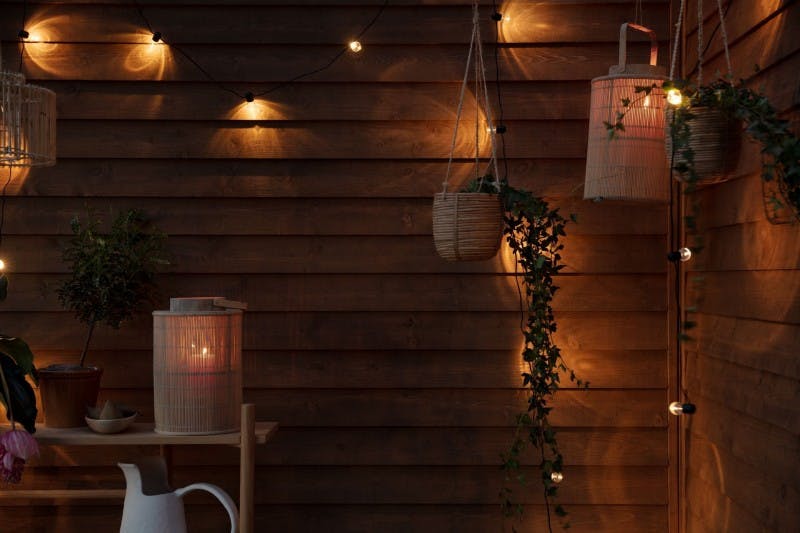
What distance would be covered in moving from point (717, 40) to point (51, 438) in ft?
7.68

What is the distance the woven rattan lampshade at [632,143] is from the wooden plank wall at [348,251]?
1.34 ft

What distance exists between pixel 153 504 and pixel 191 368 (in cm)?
41

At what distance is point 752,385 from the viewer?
242 cm

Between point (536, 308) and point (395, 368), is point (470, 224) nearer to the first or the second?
point (536, 308)

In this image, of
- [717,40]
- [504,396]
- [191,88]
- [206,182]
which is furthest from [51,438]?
[717,40]

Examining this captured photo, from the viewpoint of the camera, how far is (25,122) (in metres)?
2.72

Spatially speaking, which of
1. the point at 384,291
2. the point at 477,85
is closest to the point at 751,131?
the point at 477,85

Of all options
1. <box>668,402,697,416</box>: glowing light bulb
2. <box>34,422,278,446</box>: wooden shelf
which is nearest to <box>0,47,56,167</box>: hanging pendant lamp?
<box>34,422,278,446</box>: wooden shelf

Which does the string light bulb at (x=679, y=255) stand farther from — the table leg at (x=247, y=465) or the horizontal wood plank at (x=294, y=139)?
the table leg at (x=247, y=465)

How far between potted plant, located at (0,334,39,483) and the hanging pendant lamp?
57 cm

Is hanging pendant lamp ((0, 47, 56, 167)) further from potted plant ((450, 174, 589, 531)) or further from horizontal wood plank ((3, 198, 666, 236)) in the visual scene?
potted plant ((450, 174, 589, 531))

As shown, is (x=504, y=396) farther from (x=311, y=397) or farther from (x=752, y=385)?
(x=752, y=385)

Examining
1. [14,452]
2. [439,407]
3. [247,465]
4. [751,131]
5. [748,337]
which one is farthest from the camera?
[439,407]

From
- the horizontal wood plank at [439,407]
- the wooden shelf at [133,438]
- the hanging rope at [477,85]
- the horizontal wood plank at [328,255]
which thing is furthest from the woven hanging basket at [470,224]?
the wooden shelf at [133,438]
